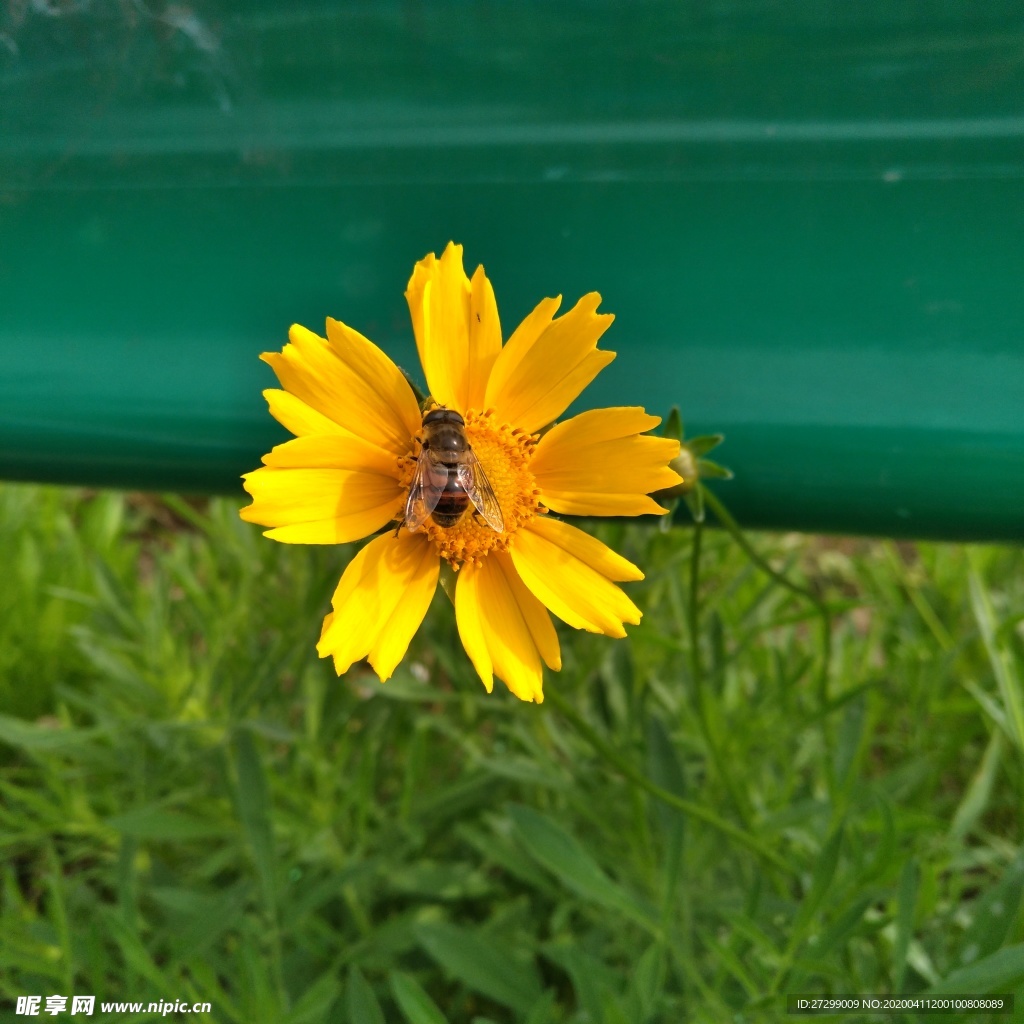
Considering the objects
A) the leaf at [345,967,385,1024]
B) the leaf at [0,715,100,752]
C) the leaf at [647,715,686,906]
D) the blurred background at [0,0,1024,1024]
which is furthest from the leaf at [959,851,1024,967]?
the leaf at [0,715,100,752]

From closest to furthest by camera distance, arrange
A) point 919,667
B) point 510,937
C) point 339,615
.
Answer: point 339,615 < point 510,937 < point 919,667

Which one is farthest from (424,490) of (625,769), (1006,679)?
(1006,679)

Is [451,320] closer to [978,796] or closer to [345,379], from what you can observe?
[345,379]

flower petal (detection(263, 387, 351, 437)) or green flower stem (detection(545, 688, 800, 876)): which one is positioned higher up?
flower petal (detection(263, 387, 351, 437))

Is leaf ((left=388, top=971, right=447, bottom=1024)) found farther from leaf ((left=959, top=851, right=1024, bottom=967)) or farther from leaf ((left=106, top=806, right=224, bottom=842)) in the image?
leaf ((left=959, top=851, right=1024, bottom=967))

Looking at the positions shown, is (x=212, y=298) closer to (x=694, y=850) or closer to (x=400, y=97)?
(x=400, y=97)

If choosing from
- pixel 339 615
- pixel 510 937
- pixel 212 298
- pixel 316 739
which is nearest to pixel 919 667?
pixel 510 937
